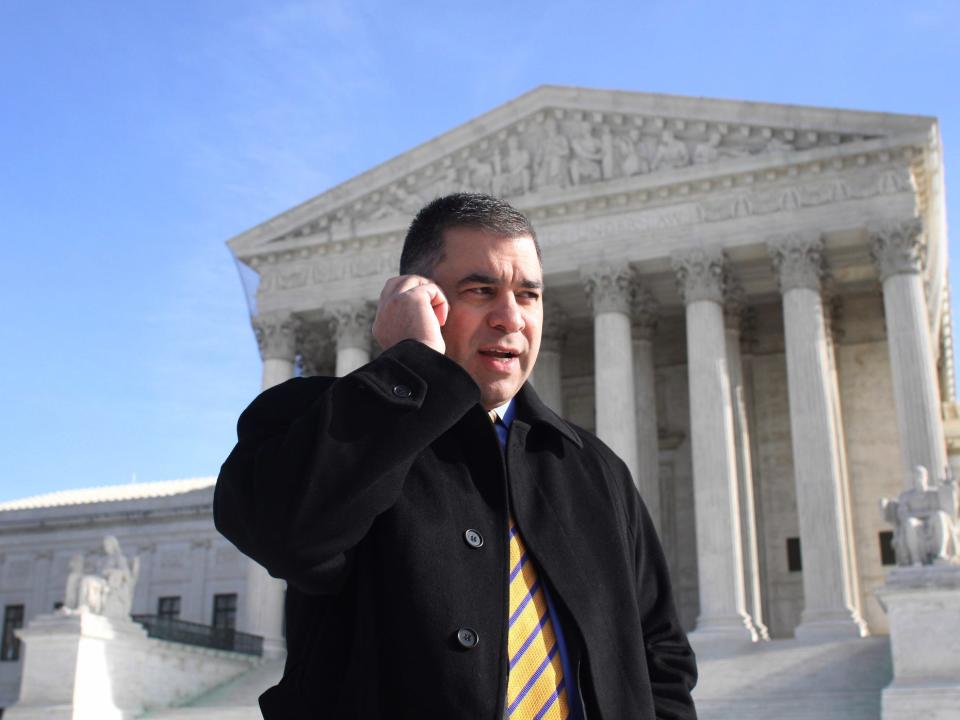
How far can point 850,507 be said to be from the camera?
3522cm

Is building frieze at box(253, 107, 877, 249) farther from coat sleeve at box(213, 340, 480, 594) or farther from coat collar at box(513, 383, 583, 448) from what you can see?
coat sleeve at box(213, 340, 480, 594)

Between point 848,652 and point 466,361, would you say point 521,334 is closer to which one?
point 466,361

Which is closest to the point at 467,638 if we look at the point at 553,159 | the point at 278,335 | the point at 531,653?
the point at 531,653

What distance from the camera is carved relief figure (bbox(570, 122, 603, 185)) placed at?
36.1 metres

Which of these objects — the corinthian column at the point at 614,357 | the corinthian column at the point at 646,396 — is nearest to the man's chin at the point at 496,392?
the corinthian column at the point at 614,357

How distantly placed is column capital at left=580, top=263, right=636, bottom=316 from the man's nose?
103ft

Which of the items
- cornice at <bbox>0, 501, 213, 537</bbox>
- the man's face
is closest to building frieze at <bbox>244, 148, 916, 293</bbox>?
cornice at <bbox>0, 501, 213, 537</bbox>

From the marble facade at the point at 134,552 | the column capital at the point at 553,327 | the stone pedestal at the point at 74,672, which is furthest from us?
the marble facade at the point at 134,552

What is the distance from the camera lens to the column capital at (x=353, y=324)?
37.7m

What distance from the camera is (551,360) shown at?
38.0 m

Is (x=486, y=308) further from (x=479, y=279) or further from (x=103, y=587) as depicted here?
(x=103, y=587)

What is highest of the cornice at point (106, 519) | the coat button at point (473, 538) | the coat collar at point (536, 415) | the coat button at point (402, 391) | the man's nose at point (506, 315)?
the cornice at point (106, 519)

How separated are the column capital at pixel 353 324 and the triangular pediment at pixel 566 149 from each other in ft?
8.12

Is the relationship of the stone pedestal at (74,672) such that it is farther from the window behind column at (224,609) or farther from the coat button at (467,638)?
the coat button at (467,638)
